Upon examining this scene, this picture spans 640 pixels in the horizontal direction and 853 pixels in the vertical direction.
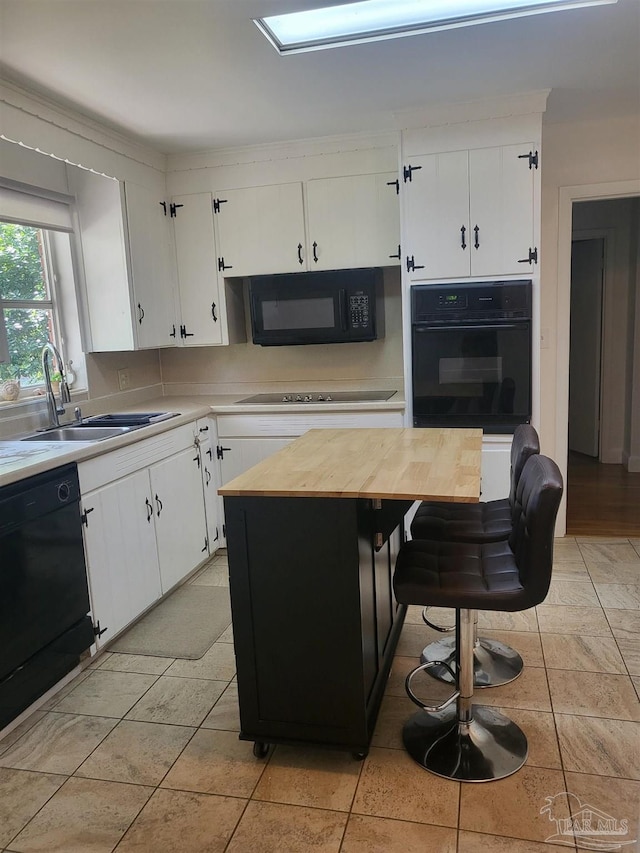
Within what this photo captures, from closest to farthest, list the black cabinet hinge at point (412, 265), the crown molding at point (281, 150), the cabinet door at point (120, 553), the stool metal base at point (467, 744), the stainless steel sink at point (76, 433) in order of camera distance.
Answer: the stool metal base at point (467, 744)
the cabinet door at point (120, 553)
the stainless steel sink at point (76, 433)
the black cabinet hinge at point (412, 265)
the crown molding at point (281, 150)

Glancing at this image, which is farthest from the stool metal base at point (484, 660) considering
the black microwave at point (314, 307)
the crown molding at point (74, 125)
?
the crown molding at point (74, 125)

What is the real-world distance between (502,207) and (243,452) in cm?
202

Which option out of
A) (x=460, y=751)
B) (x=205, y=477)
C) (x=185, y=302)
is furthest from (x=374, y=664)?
(x=185, y=302)

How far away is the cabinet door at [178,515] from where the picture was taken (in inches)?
127

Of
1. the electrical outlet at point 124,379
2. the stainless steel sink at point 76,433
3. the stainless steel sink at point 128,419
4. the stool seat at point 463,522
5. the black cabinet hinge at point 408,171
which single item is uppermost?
the black cabinet hinge at point 408,171

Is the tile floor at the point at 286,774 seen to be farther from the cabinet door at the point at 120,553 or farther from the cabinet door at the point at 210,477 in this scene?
the cabinet door at the point at 210,477

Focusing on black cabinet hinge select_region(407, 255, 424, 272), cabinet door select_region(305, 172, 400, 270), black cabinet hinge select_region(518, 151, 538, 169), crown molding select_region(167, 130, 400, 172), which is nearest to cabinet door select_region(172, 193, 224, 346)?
crown molding select_region(167, 130, 400, 172)

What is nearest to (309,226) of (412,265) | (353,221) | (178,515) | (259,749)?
(353,221)

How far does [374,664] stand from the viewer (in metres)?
2.17

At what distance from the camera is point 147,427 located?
3.10 metres

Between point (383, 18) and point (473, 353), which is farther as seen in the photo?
point (473, 353)

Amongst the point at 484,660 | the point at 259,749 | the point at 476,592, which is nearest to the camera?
the point at 476,592

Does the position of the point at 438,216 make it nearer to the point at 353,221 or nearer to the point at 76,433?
the point at 353,221

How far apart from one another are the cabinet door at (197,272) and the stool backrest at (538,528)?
265 cm
